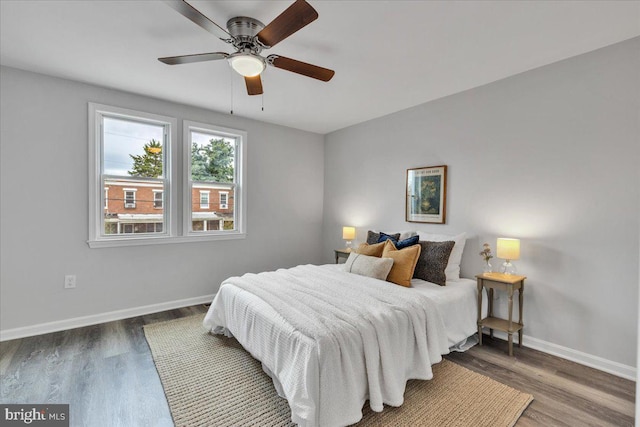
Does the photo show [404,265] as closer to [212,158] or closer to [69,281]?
[212,158]

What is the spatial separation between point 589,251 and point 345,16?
2.71 m

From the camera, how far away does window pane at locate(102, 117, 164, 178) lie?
3.28 meters

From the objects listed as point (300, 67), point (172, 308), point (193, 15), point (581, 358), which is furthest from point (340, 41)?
point (172, 308)

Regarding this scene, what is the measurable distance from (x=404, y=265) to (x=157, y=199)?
304 centimetres

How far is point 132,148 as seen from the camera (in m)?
3.42

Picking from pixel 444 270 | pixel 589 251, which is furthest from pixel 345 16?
pixel 589 251

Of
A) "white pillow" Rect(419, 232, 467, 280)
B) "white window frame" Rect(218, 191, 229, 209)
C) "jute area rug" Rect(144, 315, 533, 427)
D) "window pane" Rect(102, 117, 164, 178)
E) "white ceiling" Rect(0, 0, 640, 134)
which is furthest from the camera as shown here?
"white window frame" Rect(218, 191, 229, 209)

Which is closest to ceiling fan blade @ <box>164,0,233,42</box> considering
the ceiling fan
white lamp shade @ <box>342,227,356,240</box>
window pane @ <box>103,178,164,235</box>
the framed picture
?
the ceiling fan

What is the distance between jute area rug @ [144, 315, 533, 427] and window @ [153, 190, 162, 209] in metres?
1.75

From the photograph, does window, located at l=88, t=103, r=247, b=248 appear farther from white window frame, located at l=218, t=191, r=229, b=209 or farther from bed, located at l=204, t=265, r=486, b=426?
bed, located at l=204, t=265, r=486, b=426

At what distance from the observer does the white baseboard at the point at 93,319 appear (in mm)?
2775

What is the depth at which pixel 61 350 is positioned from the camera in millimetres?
2545

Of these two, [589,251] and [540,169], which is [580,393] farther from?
[540,169]

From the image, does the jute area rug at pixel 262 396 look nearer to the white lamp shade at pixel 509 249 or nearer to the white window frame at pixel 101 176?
the white lamp shade at pixel 509 249
